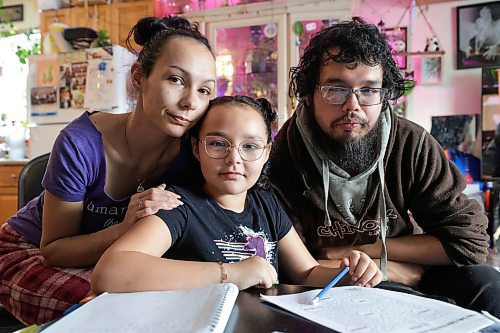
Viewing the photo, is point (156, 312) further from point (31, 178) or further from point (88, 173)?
point (31, 178)

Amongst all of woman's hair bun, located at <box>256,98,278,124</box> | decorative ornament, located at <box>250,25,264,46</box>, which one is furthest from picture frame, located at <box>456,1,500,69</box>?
woman's hair bun, located at <box>256,98,278,124</box>

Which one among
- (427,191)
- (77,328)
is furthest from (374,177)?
(77,328)

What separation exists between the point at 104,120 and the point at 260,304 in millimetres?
771

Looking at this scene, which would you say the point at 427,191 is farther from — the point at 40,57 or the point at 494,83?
the point at 40,57

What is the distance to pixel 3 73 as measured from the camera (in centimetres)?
527

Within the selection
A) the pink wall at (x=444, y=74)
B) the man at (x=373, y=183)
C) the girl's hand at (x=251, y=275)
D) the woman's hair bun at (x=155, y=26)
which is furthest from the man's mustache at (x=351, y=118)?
the pink wall at (x=444, y=74)

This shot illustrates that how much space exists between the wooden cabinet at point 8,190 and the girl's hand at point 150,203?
3713mm

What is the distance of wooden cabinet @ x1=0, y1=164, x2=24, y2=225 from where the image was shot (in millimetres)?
4184

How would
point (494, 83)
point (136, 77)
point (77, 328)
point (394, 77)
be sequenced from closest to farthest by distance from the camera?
point (77, 328) < point (136, 77) < point (394, 77) < point (494, 83)

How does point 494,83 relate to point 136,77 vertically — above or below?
above

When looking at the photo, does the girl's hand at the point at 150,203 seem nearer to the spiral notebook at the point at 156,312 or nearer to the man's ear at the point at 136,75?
the spiral notebook at the point at 156,312

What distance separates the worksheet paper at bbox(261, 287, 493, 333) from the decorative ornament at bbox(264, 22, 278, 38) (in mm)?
3553

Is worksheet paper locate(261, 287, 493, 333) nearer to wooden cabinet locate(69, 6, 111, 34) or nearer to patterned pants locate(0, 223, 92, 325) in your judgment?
patterned pants locate(0, 223, 92, 325)

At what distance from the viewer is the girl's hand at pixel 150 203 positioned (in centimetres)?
91
